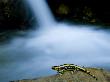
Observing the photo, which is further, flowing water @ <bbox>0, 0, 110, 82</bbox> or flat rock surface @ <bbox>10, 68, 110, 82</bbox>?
flowing water @ <bbox>0, 0, 110, 82</bbox>

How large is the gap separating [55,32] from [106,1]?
241 cm

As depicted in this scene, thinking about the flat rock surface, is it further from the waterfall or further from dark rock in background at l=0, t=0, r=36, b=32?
the waterfall

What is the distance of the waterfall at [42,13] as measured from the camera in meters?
10.8

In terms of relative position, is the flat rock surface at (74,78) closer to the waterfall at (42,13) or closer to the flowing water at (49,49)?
the flowing water at (49,49)

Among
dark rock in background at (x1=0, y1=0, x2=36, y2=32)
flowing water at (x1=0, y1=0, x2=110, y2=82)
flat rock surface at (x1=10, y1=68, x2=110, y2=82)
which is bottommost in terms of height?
flat rock surface at (x1=10, y1=68, x2=110, y2=82)

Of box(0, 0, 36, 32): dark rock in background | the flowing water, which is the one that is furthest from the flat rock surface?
box(0, 0, 36, 32): dark rock in background

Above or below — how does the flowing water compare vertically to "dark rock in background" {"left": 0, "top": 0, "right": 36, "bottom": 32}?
below

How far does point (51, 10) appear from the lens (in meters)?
11.2

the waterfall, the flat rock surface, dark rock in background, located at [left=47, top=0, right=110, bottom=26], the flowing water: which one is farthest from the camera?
dark rock in background, located at [left=47, top=0, right=110, bottom=26]

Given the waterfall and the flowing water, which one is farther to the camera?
the waterfall

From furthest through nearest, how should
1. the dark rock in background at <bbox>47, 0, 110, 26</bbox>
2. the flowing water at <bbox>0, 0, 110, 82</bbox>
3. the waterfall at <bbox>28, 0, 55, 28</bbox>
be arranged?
the dark rock in background at <bbox>47, 0, 110, 26</bbox>, the waterfall at <bbox>28, 0, 55, 28</bbox>, the flowing water at <bbox>0, 0, 110, 82</bbox>

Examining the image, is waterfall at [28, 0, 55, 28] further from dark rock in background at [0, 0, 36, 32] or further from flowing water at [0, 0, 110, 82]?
dark rock in background at [0, 0, 36, 32]

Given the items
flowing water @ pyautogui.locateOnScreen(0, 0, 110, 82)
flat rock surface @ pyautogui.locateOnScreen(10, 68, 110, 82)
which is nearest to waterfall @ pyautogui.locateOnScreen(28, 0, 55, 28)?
flowing water @ pyautogui.locateOnScreen(0, 0, 110, 82)

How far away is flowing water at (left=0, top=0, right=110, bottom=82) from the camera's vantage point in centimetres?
693
